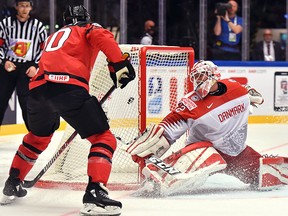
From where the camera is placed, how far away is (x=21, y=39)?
610 centimetres

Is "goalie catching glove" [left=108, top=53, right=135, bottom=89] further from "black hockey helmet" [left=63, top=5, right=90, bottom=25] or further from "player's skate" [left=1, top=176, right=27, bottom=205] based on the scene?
"player's skate" [left=1, top=176, right=27, bottom=205]

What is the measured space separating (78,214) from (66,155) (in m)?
1.04

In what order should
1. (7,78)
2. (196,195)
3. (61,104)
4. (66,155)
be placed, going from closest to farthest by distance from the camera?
1. (61,104)
2. (196,195)
3. (66,155)
4. (7,78)

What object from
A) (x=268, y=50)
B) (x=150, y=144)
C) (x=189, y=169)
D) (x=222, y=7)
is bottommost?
(x=268, y=50)

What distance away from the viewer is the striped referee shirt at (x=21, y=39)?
606 cm

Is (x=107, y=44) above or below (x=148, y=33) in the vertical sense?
above

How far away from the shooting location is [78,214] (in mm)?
3521

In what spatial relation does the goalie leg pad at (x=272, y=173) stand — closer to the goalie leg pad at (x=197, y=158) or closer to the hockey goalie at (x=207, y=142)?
the hockey goalie at (x=207, y=142)

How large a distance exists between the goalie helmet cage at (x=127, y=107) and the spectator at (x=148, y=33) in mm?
4042

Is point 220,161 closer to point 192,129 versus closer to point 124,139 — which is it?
point 192,129

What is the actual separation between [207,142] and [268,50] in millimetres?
5178

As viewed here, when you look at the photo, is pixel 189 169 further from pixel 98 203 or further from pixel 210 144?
pixel 98 203

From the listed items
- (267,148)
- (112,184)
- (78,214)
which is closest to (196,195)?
(112,184)

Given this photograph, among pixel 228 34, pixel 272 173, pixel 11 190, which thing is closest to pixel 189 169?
pixel 272 173
